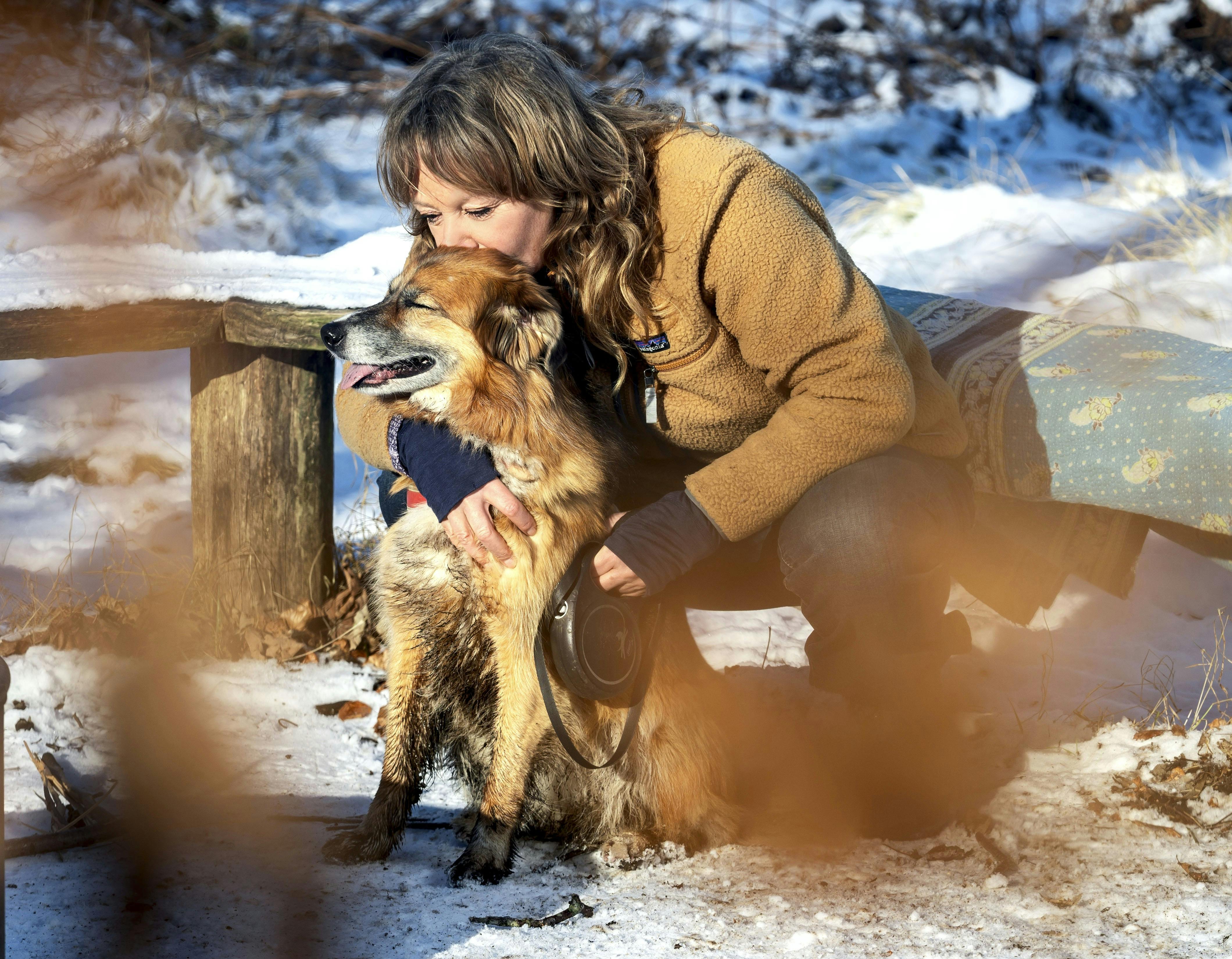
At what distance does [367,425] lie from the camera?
228 cm

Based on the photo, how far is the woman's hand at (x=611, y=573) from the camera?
192 cm

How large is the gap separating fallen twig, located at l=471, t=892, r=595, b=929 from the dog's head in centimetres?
97

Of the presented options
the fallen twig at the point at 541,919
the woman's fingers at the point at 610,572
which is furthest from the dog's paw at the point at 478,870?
the woman's fingers at the point at 610,572

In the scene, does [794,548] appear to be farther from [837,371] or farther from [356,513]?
[356,513]

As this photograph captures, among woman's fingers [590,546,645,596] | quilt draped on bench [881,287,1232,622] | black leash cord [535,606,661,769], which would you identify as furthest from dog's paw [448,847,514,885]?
quilt draped on bench [881,287,1232,622]

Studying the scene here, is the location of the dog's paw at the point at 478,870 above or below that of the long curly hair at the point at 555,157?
below

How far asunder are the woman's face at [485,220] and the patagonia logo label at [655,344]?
0.88ft

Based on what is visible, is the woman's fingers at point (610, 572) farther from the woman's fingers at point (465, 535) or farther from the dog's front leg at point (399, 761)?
the dog's front leg at point (399, 761)

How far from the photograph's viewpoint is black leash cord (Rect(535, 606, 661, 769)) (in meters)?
1.91

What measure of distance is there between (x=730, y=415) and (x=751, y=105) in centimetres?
629

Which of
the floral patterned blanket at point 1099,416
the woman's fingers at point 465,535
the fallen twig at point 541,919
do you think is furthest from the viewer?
the floral patterned blanket at point 1099,416

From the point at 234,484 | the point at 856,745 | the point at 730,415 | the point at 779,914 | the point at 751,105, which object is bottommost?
the point at 779,914

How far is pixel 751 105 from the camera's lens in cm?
779

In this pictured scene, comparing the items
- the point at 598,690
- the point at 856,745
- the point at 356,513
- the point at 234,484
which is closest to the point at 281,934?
the point at 598,690
